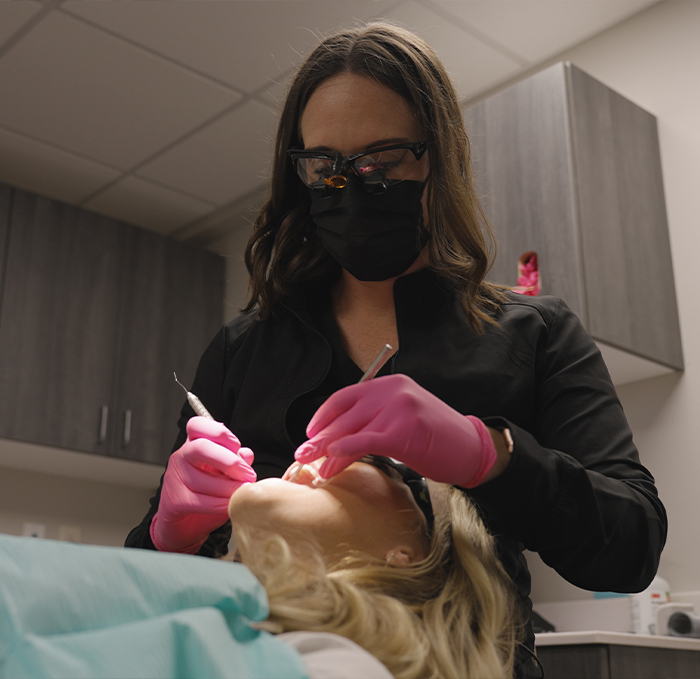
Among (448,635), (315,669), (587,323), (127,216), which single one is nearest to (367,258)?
(448,635)

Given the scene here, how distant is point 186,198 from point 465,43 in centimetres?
172

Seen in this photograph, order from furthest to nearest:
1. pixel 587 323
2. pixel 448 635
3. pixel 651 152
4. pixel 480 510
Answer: pixel 651 152, pixel 587 323, pixel 480 510, pixel 448 635

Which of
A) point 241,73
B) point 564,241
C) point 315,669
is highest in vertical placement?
point 241,73

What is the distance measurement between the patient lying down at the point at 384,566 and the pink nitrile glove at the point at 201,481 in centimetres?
8

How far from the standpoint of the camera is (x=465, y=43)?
129 inches

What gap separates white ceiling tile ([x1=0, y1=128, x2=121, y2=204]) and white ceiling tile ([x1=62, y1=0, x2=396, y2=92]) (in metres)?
0.94

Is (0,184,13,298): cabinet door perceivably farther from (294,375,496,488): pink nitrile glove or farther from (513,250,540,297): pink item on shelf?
(294,375,496,488): pink nitrile glove

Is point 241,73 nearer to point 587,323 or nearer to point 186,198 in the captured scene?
point 186,198

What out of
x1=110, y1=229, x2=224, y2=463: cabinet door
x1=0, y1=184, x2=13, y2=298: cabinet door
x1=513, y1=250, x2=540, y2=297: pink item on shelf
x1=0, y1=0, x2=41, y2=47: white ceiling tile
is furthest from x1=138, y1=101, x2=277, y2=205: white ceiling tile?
x1=513, y1=250, x2=540, y2=297: pink item on shelf

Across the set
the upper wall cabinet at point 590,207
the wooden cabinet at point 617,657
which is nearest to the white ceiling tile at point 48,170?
the upper wall cabinet at point 590,207

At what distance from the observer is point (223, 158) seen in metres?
3.97

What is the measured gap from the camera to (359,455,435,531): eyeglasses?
1146 millimetres

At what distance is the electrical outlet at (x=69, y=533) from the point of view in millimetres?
4230

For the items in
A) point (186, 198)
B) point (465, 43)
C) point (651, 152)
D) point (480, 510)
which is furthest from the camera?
point (186, 198)
